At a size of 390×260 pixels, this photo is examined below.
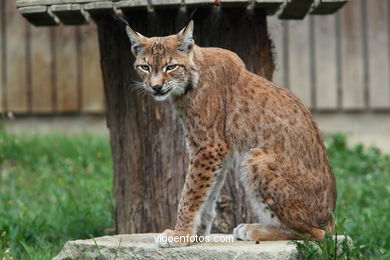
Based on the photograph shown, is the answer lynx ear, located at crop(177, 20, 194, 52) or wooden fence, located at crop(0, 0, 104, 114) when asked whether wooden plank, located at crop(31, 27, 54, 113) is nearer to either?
wooden fence, located at crop(0, 0, 104, 114)

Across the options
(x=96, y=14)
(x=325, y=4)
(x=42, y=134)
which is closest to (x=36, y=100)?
(x=42, y=134)

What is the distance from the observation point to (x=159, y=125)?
5758 millimetres

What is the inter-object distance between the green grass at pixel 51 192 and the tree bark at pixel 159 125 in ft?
1.87

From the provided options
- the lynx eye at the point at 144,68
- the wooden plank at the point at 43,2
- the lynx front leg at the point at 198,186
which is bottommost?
the lynx front leg at the point at 198,186

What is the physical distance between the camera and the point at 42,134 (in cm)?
1051

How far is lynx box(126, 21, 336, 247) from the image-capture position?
4750 millimetres

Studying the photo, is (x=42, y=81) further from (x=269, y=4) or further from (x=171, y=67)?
(x=171, y=67)

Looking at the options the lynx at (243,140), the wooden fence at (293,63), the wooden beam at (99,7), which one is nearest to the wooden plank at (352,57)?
the wooden fence at (293,63)

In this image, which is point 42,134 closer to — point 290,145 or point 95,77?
point 95,77

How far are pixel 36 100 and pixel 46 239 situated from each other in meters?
4.61

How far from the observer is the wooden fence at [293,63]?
1048 cm

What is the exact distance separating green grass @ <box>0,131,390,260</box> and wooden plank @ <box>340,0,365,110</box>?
82 cm

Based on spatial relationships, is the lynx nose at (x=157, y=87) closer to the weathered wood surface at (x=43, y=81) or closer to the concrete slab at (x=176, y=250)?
the concrete slab at (x=176, y=250)

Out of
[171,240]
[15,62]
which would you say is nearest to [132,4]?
[171,240]
